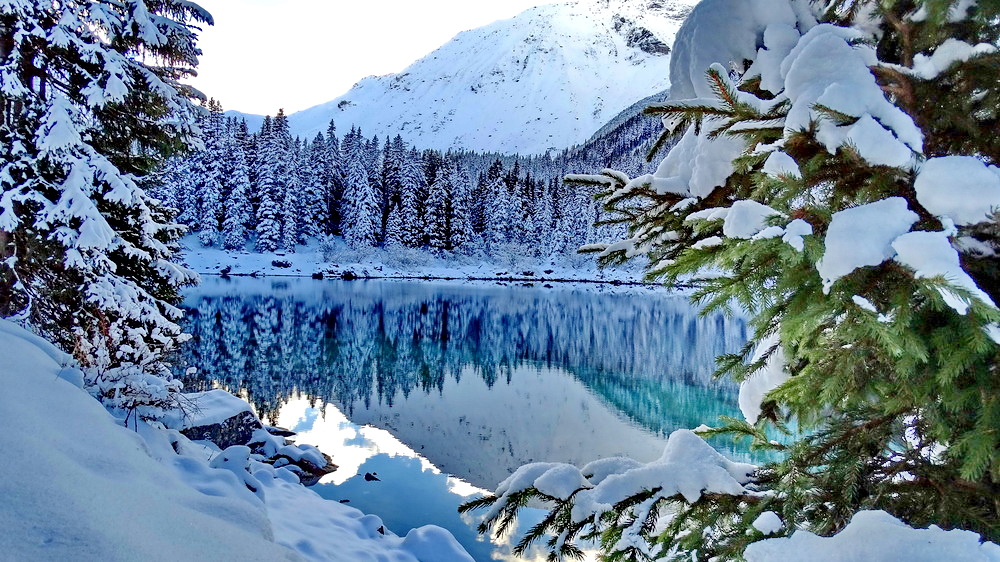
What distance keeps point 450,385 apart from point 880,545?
722 inches

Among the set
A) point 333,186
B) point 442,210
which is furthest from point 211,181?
point 442,210

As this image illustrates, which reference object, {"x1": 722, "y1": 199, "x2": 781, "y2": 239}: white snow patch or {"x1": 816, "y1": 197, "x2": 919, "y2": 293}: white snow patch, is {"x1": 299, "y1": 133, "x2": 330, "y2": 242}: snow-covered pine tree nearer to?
{"x1": 722, "y1": 199, "x2": 781, "y2": 239}: white snow patch

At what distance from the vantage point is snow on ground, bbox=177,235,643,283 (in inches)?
2235

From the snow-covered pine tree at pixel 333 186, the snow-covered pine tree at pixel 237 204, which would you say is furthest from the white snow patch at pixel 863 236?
the snow-covered pine tree at pixel 333 186

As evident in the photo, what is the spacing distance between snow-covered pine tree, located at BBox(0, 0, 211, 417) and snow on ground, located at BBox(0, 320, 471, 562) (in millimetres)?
1693

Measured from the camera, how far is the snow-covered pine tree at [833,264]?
5.03 feet

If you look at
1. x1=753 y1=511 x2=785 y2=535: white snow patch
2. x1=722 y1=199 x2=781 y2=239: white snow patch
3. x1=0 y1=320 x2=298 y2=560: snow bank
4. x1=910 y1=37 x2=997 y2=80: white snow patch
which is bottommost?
x1=0 y1=320 x2=298 y2=560: snow bank

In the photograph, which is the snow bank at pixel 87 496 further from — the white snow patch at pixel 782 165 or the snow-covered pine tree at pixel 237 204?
the snow-covered pine tree at pixel 237 204

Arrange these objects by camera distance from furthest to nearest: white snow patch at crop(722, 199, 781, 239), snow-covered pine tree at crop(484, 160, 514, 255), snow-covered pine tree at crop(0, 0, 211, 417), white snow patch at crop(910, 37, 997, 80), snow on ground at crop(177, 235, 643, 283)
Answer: snow-covered pine tree at crop(484, 160, 514, 255)
snow on ground at crop(177, 235, 643, 283)
snow-covered pine tree at crop(0, 0, 211, 417)
white snow patch at crop(910, 37, 997, 80)
white snow patch at crop(722, 199, 781, 239)

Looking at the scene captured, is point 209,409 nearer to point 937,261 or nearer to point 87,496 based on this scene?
point 87,496

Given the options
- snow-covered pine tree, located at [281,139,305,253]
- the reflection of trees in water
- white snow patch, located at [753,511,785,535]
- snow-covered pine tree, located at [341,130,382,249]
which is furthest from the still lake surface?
snow-covered pine tree, located at [341,130,382,249]

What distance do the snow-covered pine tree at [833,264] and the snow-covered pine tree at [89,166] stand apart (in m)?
5.99

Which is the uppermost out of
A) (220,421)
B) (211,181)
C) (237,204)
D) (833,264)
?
(211,181)

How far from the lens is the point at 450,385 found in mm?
19438
